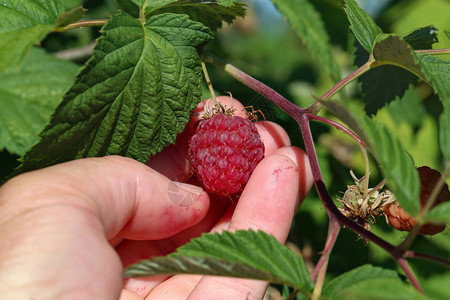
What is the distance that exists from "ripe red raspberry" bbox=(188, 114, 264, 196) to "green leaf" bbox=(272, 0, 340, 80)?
51cm

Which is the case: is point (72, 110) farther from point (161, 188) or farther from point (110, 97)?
point (161, 188)

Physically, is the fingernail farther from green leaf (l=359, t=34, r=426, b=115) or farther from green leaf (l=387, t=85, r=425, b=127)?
green leaf (l=387, t=85, r=425, b=127)

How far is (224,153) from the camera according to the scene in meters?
1.53

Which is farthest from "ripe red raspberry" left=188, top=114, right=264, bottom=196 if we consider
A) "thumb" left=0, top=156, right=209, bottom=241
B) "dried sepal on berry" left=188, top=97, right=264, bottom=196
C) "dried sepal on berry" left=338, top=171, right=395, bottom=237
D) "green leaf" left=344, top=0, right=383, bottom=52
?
"green leaf" left=344, top=0, right=383, bottom=52

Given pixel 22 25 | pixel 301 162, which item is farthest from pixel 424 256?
pixel 22 25

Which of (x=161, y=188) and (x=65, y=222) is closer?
(x=65, y=222)

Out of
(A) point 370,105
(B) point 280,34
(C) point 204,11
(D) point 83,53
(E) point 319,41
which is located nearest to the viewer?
(E) point 319,41

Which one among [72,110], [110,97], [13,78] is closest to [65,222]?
[72,110]

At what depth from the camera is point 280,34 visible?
9.30 m

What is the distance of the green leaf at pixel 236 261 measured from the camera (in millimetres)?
977

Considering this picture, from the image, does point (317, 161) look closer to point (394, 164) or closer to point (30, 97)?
point (394, 164)

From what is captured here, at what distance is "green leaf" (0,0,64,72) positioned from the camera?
1147 mm

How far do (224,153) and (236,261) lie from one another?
61 cm

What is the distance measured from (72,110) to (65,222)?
319 mm
